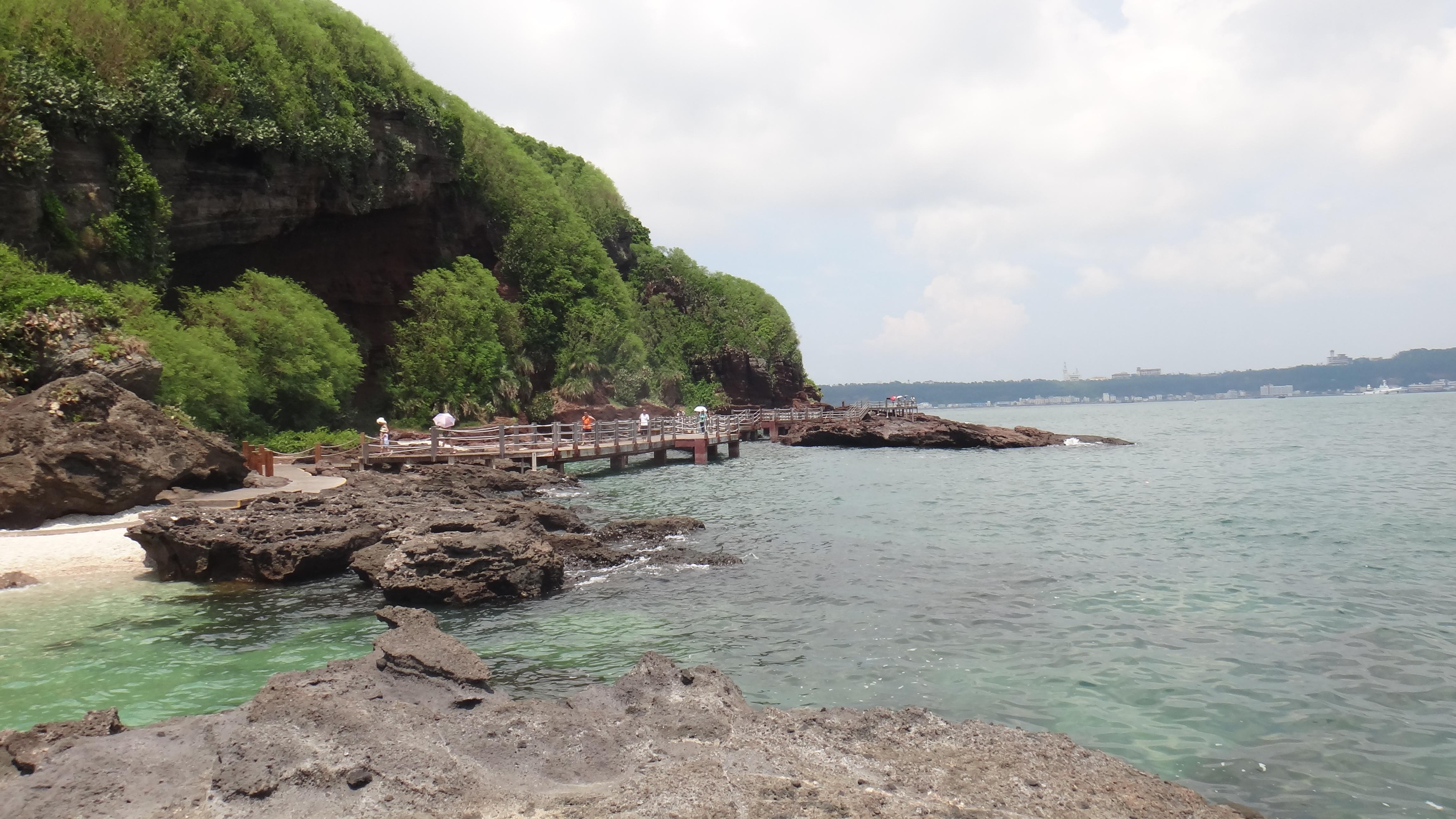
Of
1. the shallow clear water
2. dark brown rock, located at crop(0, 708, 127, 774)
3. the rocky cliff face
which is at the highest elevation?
the rocky cliff face

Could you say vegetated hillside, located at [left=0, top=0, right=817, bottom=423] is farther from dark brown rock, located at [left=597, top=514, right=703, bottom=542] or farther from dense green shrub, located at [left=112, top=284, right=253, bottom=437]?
dark brown rock, located at [left=597, top=514, right=703, bottom=542]

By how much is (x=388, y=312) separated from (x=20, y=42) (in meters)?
19.2

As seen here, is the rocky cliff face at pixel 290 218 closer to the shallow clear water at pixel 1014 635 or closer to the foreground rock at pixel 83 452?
the foreground rock at pixel 83 452

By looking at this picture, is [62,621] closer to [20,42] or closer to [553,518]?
[553,518]

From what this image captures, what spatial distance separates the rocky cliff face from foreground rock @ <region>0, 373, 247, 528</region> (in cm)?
1003

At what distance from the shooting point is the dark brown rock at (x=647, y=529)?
53.4 feet

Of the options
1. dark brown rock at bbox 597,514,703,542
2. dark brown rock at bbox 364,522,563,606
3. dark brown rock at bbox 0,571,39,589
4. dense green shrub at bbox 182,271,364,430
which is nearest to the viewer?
dark brown rock at bbox 364,522,563,606

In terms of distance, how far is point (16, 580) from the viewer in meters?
11.5

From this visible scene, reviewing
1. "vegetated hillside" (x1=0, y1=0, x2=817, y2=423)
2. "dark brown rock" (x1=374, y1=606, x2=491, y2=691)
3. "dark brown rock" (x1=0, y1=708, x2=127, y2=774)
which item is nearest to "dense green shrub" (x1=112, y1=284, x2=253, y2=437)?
"vegetated hillside" (x1=0, y1=0, x2=817, y2=423)

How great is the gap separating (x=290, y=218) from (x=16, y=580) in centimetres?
2721

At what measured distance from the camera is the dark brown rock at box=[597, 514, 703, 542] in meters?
16.3

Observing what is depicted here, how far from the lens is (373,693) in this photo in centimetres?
596

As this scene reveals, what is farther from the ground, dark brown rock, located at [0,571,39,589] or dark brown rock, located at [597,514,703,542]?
dark brown rock, located at [0,571,39,589]

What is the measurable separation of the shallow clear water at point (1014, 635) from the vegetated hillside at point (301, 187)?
750 inches
